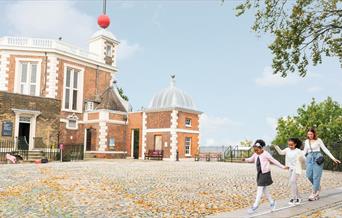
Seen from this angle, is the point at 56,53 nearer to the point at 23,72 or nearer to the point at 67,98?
the point at 23,72

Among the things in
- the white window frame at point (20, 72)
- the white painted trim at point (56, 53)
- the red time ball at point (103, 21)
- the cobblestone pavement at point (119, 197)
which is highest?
the red time ball at point (103, 21)

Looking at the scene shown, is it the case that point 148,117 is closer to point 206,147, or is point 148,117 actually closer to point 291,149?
point 206,147

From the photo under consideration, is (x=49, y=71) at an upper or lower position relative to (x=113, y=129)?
upper

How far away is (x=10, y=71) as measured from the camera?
32.6 m

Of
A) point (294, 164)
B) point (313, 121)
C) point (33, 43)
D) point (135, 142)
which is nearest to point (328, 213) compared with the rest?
point (294, 164)

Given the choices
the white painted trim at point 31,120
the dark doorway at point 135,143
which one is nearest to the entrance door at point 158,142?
the dark doorway at point 135,143

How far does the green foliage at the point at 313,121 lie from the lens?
49.9 m

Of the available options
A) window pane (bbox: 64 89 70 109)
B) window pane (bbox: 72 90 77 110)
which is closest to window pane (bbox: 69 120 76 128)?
window pane (bbox: 72 90 77 110)

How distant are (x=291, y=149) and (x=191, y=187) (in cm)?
371

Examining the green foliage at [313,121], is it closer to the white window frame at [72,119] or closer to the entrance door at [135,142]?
the entrance door at [135,142]

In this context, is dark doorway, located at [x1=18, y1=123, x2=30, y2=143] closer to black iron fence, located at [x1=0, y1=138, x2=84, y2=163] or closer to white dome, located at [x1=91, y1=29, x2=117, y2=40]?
black iron fence, located at [x1=0, y1=138, x2=84, y2=163]

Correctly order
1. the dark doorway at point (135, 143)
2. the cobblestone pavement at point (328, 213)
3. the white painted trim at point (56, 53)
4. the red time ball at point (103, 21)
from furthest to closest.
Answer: the red time ball at point (103, 21)
the dark doorway at point (135, 143)
the white painted trim at point (56, 53)
the cobblestone pavement at point (328, 213)

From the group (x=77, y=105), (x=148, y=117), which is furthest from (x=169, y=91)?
(x=77, y=105)

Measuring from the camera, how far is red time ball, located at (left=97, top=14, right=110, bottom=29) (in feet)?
123
